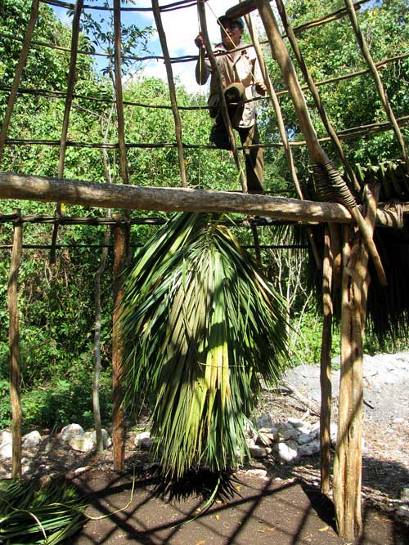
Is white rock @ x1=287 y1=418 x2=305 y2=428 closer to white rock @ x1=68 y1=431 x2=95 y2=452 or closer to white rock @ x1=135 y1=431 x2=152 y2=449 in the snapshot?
white rock @ x1=135 y1=431 x2=152 y2=449

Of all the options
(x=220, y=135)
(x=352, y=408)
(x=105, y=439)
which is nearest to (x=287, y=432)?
(x=105, y=439)

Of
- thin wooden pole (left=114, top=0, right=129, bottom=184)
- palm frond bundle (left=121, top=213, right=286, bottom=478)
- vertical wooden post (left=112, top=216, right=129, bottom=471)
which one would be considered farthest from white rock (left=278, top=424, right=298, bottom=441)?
thin wooden pole (left=114, top=0, right=129, bottom=184)

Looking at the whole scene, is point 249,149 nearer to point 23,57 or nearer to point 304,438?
point 23,57

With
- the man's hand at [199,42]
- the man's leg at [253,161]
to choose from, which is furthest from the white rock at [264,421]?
the man's hand at [199,42]

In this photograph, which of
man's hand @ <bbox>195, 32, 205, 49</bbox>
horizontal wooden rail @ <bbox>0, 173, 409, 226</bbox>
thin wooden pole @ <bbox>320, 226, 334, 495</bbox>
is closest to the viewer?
horizontal wooden rail @ <bbox>0, 173, 409, 226</bbox>

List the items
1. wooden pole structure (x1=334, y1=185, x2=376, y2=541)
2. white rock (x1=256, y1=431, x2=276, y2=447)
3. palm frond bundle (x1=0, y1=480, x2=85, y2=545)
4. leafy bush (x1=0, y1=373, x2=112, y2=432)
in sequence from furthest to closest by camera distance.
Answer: leafy bush (x1=0, y1=373, x2=112, y2=432)
white rock (x1=256, y1=431, x2=276, y2=447)
wooden pole structure (x1=334, y1=185, x2=376, y2=541)
palm frond bundle (x1=0, y1=480, x2=85, y2=545)

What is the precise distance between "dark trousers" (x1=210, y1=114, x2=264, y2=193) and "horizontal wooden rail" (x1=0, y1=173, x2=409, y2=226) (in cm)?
113

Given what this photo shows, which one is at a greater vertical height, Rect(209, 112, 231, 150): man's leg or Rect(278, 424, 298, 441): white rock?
Rect(209, 112, 231, 150): man's leg

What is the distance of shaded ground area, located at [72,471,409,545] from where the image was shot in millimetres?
3074

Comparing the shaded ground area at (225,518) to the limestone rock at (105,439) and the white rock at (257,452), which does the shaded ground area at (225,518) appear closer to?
the white rock at (257,452)

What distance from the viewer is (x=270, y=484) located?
3.79 meters

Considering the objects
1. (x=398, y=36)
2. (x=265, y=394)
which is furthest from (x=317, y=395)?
(x=398, y=36)

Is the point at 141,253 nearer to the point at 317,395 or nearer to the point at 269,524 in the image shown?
the point at 269,524

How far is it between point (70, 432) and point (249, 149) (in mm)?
2794
